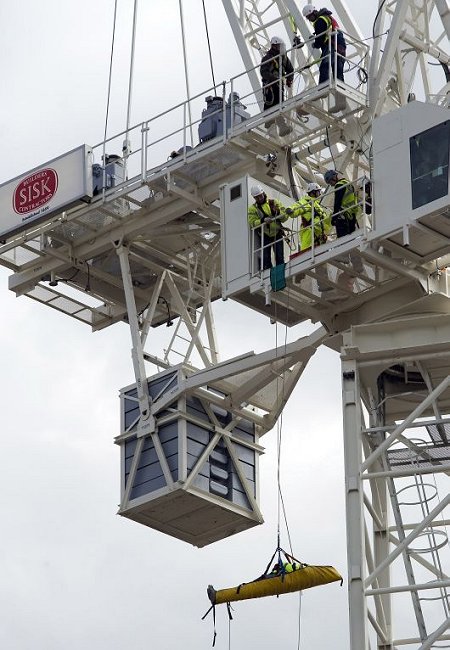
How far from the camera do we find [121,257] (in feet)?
174

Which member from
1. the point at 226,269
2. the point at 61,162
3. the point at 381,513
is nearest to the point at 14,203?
the point at 61,162

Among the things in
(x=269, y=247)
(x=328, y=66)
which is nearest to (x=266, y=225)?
(x=269, y=247)

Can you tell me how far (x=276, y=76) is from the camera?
50375 mm

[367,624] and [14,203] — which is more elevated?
[14,203]

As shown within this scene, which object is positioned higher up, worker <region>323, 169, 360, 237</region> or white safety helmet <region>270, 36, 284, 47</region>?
white safety helmet <region>270, 36, 284, 47</region>

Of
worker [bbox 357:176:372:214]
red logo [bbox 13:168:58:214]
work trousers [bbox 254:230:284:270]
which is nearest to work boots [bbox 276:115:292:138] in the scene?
work trousers [bbox 254:230:284:270]

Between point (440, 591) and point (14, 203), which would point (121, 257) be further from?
point (440, 591)

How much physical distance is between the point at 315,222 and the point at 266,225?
45.5 inches

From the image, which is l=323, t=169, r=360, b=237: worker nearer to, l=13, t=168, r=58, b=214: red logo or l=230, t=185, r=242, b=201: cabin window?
l=230, t=185, r=242, b=201: cabin window

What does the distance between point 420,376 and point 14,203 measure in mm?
9990

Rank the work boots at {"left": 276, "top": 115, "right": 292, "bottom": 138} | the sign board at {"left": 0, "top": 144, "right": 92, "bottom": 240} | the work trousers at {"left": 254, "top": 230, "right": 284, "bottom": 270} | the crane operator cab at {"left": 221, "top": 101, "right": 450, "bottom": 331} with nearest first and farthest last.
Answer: the crane operator cab at {"left": 221, "top": 101, "right": 450, "bottom": 331}
the work trousers at {"left": 254, "top": 230, "right": 284, "bottom": 270}
the work boots at {"left": 276, "top": 115, "right": 292, "bottom": 138}
the sign board at {"left": 0, "top": 144, "right": 92, "bottom": 240}

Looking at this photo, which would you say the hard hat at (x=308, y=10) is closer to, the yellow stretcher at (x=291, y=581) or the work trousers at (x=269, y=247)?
the work trousers at (x=269, y=247)

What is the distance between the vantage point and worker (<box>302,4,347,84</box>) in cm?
4909

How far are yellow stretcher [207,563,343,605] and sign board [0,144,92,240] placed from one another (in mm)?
9543
